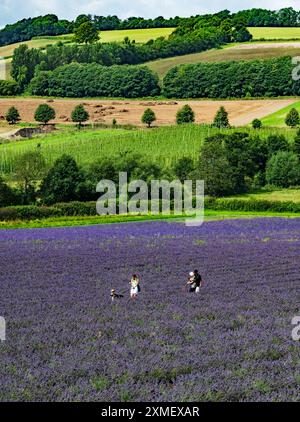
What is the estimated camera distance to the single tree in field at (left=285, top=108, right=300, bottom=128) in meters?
87.1

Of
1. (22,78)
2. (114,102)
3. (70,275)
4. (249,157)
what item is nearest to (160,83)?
(114,102)

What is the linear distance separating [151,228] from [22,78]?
93.7 metres

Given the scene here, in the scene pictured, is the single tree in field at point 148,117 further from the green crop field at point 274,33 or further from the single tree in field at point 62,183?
the green crop field at point 274,33

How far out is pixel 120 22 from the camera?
177 m

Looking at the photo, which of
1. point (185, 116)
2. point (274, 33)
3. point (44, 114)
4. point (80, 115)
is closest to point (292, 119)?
point (185, 116)

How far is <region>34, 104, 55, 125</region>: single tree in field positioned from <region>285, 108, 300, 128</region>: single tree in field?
31.8m

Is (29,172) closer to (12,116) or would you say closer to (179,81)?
(12,116)

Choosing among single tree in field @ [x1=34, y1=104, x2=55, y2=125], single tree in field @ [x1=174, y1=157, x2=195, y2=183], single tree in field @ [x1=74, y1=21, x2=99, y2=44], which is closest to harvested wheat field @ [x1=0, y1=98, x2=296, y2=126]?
single tree in field @ [x1=34, y1=104, x2=55, y2=125]

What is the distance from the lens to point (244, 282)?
739 inches

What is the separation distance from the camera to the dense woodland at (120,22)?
158375 millimetres

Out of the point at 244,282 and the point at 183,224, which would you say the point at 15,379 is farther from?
the point at 183,224

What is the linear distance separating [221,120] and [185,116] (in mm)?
6026

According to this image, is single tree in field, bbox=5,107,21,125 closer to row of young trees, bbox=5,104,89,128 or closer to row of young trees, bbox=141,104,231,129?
row of young trees, bbox=5,104,89,128

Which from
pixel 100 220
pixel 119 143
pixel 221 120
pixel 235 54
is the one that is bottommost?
pixel 100 220
